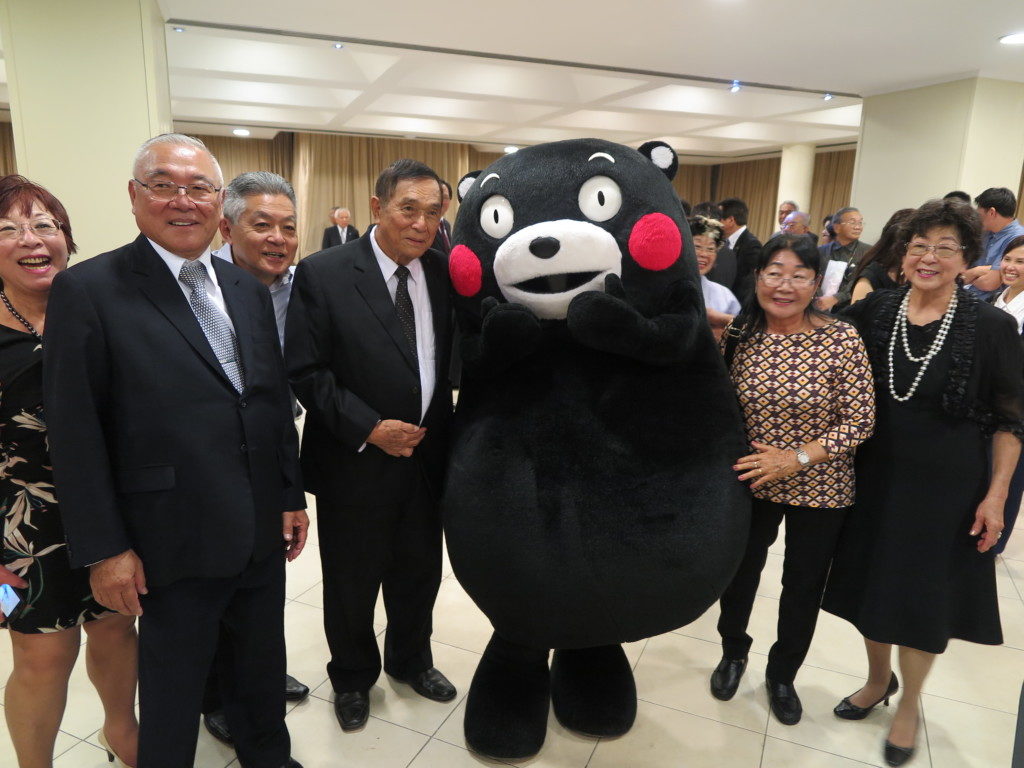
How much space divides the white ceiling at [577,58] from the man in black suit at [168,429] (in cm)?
347

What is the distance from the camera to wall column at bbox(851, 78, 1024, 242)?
561cm

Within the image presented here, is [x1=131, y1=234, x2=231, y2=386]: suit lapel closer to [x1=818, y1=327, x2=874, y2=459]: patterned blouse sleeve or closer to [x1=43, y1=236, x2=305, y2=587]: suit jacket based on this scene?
[x1=43, y1=236, x2=305, y2=587]: suit jacket

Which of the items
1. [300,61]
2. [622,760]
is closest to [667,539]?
[622,760]

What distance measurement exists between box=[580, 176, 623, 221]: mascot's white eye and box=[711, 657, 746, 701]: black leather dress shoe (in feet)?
5.23

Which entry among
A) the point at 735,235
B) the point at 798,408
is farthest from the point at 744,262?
the point at 798,408

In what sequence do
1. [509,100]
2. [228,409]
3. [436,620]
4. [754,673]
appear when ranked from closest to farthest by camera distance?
[228,409]
[754,673]
[436,620]
[509,100]

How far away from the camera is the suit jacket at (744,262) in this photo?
400 cm

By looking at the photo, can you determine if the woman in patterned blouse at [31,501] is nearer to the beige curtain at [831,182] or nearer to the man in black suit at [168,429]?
the man in black suit at [168,429]

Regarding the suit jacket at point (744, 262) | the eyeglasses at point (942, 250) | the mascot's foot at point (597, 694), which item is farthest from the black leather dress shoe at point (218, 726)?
the suit jacket at point (744, 262)

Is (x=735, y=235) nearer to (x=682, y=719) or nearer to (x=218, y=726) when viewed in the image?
(x=682, y=719)

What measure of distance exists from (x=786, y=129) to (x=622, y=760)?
9.01 meters

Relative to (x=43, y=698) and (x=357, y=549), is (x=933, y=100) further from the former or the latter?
(x=43, y=698)

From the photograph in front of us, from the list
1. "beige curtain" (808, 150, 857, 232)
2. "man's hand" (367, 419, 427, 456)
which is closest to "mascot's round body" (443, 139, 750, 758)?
"man's hand" (367, 419, 427, 456)

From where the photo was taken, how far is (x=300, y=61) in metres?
5.74
